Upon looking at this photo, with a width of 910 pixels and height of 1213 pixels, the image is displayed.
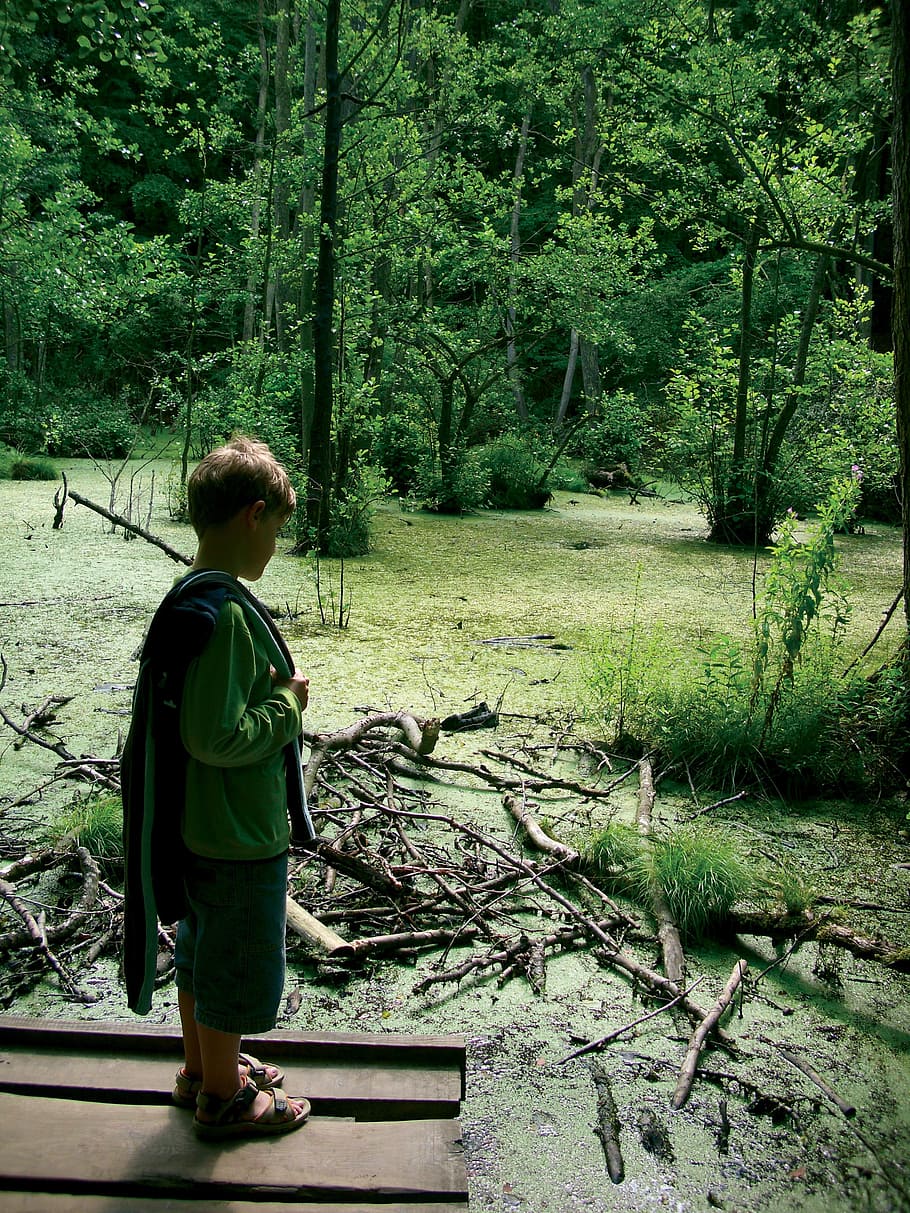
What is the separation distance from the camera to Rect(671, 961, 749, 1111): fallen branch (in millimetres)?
2008

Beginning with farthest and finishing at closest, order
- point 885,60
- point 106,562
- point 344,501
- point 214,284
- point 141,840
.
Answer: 1. point 214,284
2. point 344,501
3. point 106,562
4. point 885,60
5. point 141,840

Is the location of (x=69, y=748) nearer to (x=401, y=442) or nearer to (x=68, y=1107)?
(x=68, y=1107)

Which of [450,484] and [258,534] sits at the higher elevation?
[450,484]

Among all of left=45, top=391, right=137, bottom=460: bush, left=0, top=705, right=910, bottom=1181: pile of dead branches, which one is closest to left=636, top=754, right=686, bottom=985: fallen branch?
left=0, top=705, right=910, bottom=1181: pile of dead branches

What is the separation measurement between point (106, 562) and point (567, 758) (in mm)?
4975

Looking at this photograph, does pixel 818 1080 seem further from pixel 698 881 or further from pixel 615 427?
pixel 615 427

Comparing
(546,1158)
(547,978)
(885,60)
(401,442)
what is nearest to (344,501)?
(401,442)

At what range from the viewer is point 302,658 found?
520 centimetres

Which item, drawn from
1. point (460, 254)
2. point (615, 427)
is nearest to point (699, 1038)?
point (460, 254)

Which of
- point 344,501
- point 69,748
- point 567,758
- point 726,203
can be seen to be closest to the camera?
point 69,748

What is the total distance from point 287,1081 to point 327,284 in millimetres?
6699

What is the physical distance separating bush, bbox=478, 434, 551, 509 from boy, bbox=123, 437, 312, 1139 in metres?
11.0

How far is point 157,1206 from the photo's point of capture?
1.45 metres

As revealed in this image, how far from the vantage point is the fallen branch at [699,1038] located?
2008 mm
